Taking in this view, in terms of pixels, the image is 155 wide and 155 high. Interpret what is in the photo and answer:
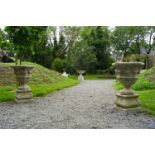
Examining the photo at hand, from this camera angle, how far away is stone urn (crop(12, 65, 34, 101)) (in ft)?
16.6

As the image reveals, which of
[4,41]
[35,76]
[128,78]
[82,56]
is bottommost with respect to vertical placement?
[35,76]

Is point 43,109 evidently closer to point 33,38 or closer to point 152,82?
point 33,38

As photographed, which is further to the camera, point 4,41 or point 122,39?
point 4,41

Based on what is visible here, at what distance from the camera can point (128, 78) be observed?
4004 millimetres

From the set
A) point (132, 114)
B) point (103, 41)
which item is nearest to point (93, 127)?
point (132, 114)

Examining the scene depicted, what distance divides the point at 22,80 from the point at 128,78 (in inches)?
100

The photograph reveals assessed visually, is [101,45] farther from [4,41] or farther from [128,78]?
[4,41]

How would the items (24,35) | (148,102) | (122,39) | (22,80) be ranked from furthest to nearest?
(24,35) < (122,39) < (22,80) < (148,102)

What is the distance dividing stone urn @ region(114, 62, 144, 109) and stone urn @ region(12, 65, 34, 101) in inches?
85.9

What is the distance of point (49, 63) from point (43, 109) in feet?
13.0

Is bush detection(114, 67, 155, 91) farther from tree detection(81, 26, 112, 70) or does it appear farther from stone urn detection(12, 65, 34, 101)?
stone urn detection(12, 65, 34, 101)

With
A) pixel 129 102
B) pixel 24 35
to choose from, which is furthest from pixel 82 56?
pixel 129 102

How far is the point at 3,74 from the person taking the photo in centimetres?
792

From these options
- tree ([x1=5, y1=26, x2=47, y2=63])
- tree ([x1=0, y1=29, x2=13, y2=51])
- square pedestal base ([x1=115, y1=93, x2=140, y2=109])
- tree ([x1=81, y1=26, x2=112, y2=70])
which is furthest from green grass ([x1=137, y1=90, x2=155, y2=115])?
tree ([x1=0, y1=29, x2=13, y2=51])
